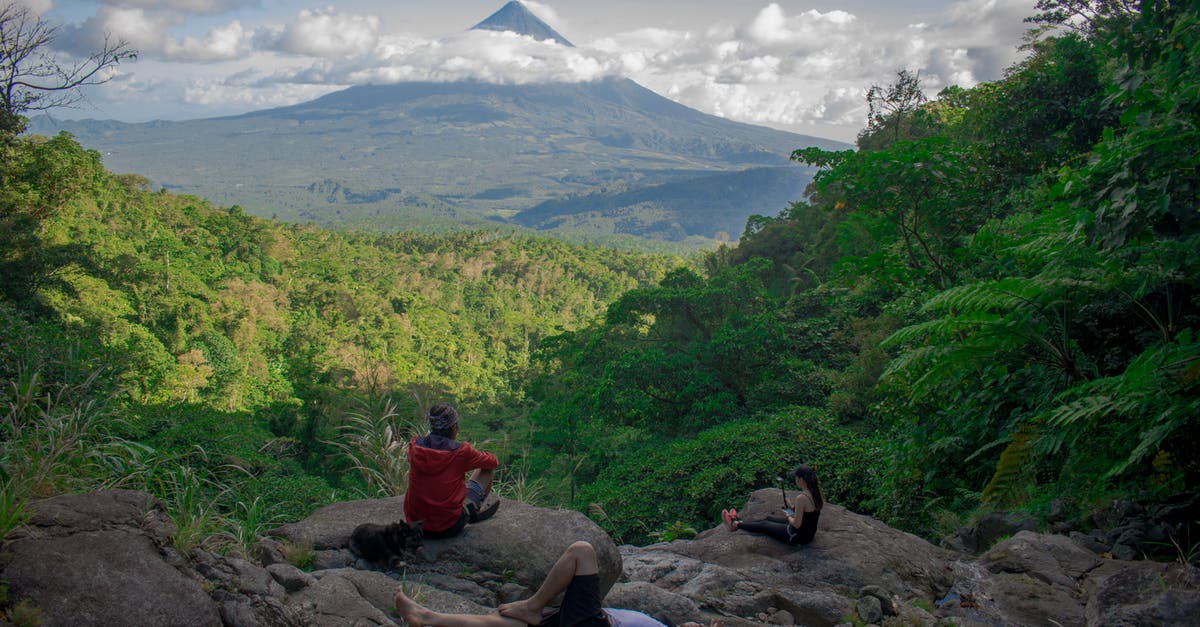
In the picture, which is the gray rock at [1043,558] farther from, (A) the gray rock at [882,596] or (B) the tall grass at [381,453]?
(B) the tall grass at [381,453]

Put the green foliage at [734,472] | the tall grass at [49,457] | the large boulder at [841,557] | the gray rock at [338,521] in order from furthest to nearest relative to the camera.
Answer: the green foliage at [734,472]
the large boulder at [841,557]
the gray rock at [338,521]
the tall grass at [49,457]

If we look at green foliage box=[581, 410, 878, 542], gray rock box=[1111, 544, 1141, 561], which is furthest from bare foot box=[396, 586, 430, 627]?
green foliage box=[581, 410, 878, 542]

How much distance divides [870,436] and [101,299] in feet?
77.0

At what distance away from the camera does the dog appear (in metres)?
4.41

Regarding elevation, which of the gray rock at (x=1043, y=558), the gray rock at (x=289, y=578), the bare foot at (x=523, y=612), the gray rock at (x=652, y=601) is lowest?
the gray rock at (x=652, y=601)

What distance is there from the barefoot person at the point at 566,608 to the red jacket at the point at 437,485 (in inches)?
39.3

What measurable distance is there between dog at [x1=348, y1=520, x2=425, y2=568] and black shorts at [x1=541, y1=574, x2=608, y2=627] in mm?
1155

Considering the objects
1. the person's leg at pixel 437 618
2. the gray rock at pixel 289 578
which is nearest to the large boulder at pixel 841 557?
the person's leg at pixel 437 618

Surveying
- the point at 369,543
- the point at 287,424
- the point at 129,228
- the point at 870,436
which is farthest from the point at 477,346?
the point at 369,543

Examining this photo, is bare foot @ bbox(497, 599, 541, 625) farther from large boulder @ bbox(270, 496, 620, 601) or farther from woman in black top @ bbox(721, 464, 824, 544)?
woman in black top @ bbox(721, 464, 824, 544)

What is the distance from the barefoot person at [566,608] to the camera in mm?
3572

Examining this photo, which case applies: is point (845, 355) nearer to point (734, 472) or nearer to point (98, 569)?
point (734, 472)

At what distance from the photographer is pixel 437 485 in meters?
4.68

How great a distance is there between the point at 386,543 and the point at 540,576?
3.09 ft
